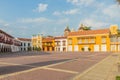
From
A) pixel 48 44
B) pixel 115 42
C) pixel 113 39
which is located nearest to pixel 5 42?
pixel 48 44

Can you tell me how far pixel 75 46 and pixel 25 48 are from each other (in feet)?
149

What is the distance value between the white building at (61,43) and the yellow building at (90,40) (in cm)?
358

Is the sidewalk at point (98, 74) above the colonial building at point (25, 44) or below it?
below

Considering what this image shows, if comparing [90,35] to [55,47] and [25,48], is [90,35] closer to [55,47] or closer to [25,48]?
[55,47]

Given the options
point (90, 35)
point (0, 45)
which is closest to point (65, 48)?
point (90, 35)

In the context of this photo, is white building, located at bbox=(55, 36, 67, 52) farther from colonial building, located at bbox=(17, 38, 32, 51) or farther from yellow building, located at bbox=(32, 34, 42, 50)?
colonial building, located at bbox=(17, 38, 32, 51)

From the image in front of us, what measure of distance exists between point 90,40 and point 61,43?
51.9 ft

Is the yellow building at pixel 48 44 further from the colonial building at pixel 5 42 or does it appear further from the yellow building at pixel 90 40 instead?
the colonial building at pixel 5 42

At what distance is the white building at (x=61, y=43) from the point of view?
299ft

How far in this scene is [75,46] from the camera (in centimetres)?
8581

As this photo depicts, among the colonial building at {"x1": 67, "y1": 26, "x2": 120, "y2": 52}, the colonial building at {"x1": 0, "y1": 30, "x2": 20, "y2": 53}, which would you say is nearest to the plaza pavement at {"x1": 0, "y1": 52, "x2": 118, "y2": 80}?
the colonial building at {"x1": 0, "y1": 30, "x2": 20, "y2": 53}

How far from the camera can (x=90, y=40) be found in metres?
80.9

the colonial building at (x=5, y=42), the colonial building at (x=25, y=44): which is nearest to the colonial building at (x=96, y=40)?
the colonial building at (x=5, y=42)

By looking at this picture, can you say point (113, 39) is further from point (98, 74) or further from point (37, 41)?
point (98, 74)
